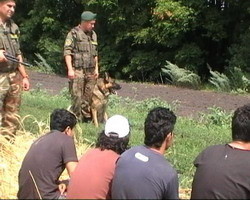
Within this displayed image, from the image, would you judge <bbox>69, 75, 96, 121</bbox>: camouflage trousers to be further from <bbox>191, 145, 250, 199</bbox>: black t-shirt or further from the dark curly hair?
<bbox>191, 145, 250, 199</bbox>: black t-shirt

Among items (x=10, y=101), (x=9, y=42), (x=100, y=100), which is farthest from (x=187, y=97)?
(x=9, y=42)

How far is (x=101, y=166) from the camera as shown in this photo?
446cm

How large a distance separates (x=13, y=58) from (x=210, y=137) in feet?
11.5

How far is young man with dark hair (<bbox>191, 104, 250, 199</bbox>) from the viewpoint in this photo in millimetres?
4305

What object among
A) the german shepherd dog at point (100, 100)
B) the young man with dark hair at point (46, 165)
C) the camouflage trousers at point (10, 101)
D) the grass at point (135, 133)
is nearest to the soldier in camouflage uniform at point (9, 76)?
the camouflage trousers at point (10, 101)

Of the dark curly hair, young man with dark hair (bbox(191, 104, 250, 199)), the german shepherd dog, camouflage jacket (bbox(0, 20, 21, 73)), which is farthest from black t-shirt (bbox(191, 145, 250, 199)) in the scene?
the german shepherd dog

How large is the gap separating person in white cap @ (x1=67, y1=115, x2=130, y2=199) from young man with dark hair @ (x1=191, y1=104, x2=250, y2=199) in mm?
639

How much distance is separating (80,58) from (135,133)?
1.65 m

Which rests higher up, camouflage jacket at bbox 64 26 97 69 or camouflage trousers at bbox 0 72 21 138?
camouflage jacket at bbox 64 26 97 69

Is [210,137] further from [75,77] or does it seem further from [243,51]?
[243,51]

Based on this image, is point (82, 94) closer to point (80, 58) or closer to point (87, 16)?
point (80, 58)

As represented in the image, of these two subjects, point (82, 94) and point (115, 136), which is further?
point (82, 94)

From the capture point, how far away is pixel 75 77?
9.93 metres

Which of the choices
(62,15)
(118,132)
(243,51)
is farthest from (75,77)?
(62,15)
